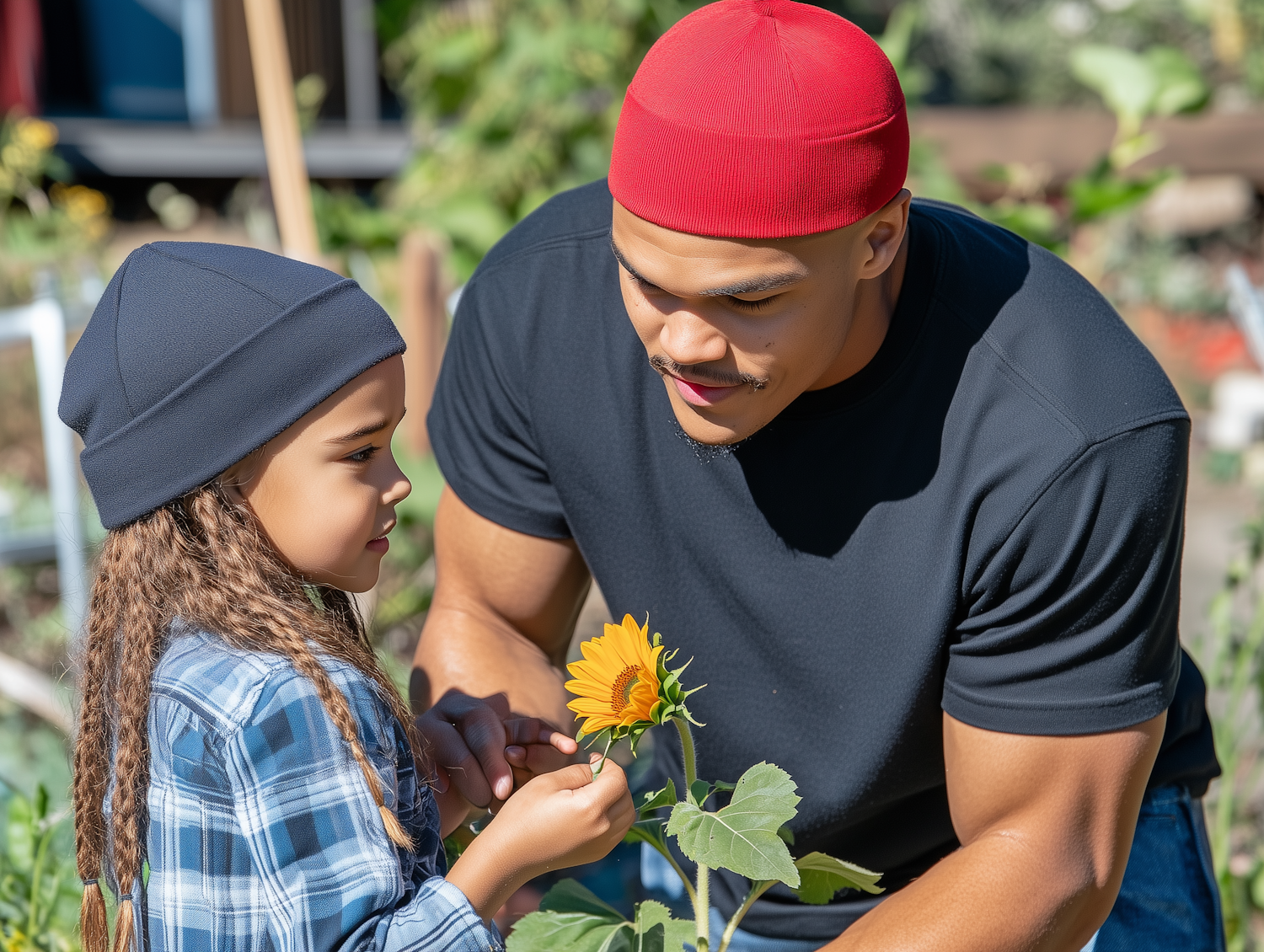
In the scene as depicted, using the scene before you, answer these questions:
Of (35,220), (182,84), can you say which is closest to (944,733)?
(35,220)

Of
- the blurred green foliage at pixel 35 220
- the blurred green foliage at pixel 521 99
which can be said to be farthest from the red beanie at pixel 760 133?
the blurred green foliage at pixel 35 220

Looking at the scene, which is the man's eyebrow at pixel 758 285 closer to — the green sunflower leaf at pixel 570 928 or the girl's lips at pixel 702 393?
the girl's lips at pixel 702 393

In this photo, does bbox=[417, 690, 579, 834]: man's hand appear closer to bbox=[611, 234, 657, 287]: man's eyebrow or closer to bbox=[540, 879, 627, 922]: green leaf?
bbox=[540, 879, 627, 922]: green leaf

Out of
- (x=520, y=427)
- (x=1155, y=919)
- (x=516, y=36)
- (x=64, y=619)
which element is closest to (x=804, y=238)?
(x=520, y=427)

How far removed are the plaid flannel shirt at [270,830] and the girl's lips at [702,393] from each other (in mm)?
441

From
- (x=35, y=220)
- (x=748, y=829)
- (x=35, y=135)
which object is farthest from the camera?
(x=35, y=220)

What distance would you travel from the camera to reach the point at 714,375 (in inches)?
49.4

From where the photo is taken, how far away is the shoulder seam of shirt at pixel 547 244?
1665 millimetres

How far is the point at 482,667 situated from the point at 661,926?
58 cm

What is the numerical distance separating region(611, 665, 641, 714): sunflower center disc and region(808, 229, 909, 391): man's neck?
51 centimetres

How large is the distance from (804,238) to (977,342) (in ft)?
1.04

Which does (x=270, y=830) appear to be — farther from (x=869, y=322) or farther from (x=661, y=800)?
(x=869, y=322)

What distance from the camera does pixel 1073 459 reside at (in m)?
1.31

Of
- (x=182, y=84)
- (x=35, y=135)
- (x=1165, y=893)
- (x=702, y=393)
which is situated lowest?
(x=1165, y=893)
